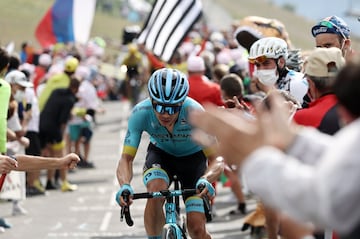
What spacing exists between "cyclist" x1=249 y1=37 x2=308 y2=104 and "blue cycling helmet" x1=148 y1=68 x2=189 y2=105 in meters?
0.93

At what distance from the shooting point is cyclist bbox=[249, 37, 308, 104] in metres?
9.45

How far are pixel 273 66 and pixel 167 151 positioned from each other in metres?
1.25

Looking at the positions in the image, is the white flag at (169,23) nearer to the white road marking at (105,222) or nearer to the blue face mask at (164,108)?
the white road marking at (105,222)

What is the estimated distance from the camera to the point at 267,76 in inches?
374

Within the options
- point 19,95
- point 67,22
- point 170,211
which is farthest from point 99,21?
point 170,211

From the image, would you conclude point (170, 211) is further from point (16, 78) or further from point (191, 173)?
point (16, 78)

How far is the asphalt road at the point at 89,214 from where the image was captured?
44.8 ft

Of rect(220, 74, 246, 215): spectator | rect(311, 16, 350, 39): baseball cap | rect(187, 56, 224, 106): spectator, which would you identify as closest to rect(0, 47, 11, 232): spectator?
rect(220, 74, 246, 215): spectator

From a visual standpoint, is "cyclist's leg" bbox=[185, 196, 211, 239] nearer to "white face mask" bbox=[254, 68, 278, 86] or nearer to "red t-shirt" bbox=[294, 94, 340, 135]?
"white face mask" bbox=[254, 68, 278, 86]

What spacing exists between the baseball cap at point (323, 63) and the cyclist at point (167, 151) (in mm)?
2431

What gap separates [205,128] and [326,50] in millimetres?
1968

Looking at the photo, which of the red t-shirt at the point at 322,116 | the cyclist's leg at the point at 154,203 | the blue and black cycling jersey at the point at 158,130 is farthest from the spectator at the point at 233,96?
the red t-shirt at the point at 322,116

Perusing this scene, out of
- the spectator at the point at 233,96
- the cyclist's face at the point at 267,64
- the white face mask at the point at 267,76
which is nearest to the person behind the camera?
the white face mask at the point at 267,76

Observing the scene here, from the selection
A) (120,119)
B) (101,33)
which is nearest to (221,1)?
(101,33)
